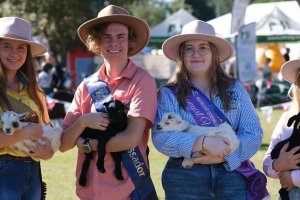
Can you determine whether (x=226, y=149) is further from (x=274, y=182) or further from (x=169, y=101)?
(x=274, y=182)

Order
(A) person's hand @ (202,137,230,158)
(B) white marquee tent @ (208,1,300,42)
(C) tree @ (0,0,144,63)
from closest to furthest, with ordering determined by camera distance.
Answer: (A) person's hand @ (202,137,230,158) < (B) white marquee tent @ (208,1,300,42) < (C) tree @ (0,0,144,63)

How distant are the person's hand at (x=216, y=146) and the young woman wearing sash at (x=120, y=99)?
16.6 inches

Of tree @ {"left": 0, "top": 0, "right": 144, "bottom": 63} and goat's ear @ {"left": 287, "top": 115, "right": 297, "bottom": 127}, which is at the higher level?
goat's ear @ {"left": 287, "top": 115, "right": 297, "bottom": 127}

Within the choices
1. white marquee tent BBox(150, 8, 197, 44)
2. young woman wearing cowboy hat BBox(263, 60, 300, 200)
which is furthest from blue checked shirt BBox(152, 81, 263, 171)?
white marquee tent BBox(150, 8, 197, 44)

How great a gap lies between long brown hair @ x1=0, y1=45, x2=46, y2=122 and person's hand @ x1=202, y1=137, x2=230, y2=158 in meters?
1.20

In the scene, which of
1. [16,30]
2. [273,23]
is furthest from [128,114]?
[273,23]

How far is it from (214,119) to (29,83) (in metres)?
1.31

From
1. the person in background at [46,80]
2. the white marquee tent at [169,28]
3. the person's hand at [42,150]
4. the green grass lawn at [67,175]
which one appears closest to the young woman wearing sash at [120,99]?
the person's hand at [42,150]

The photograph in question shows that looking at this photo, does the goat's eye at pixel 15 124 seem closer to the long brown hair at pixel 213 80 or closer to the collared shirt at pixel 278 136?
the long brown hair at pixel 213 80

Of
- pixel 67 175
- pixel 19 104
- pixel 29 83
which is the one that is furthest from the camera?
pixel 67 175

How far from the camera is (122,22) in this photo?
171 inches

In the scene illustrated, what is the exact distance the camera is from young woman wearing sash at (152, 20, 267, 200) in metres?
4.03

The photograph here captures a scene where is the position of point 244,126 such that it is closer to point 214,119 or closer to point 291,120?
point 214,119

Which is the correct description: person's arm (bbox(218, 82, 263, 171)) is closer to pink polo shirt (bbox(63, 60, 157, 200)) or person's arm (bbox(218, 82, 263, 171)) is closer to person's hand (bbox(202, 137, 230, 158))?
person's hand (bbox(202, 137, 230, 158))
